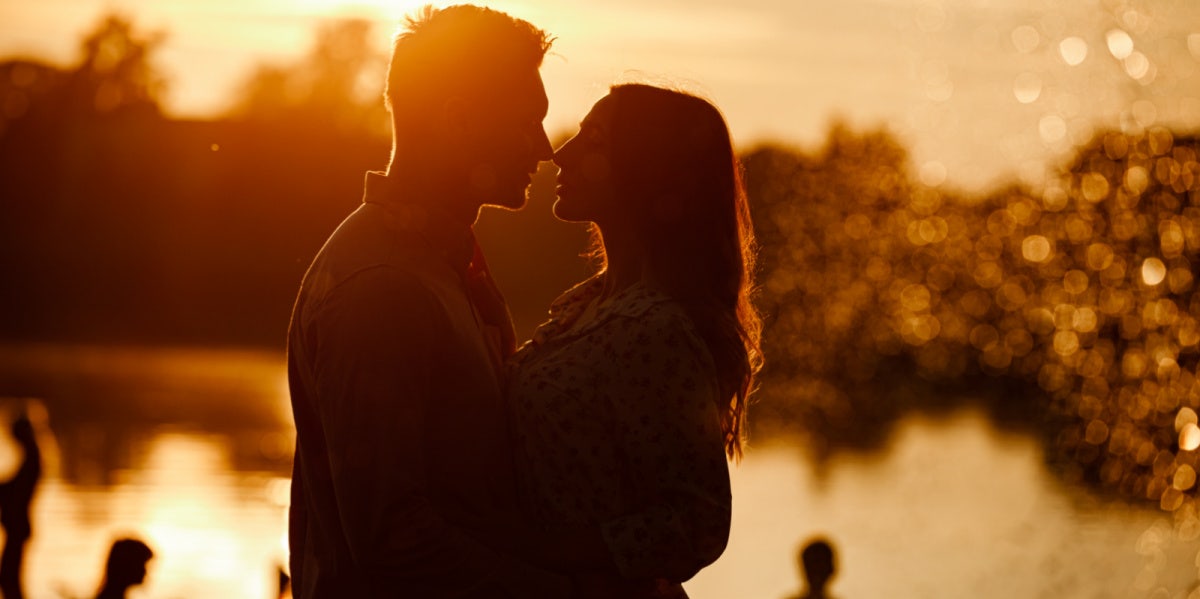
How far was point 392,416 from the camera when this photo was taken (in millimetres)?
3646

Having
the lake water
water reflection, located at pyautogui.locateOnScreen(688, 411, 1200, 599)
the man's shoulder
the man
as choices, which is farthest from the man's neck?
water reflection, located at pyautogui.locateOnScreen(688, 411, 1200, 599)

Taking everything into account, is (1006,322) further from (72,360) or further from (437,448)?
(437,448)

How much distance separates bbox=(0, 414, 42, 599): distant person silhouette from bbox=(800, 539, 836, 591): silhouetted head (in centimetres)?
390

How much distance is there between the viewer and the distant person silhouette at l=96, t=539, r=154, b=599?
21.5 feet

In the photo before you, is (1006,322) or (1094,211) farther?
(1006,322)

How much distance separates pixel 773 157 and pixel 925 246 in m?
→ 6.09

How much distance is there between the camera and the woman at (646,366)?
3.89 m

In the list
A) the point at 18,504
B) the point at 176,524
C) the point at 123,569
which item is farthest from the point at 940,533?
the point at 123,569

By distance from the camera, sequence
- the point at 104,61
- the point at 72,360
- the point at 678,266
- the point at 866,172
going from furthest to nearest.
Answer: the point at 104,61 < the point at 866,172 < the point at 72,360 < the point at 678,266

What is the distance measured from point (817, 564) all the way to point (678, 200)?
4.44m

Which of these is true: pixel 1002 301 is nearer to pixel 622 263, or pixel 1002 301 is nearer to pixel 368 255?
pixel 622 263

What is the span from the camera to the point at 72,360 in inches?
1821

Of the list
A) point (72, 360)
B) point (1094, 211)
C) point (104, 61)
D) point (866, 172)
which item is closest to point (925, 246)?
point (866, 172)

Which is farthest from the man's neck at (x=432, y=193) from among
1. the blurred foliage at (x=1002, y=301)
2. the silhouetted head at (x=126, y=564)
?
the blurred foliage at (x=1002, y=301)
